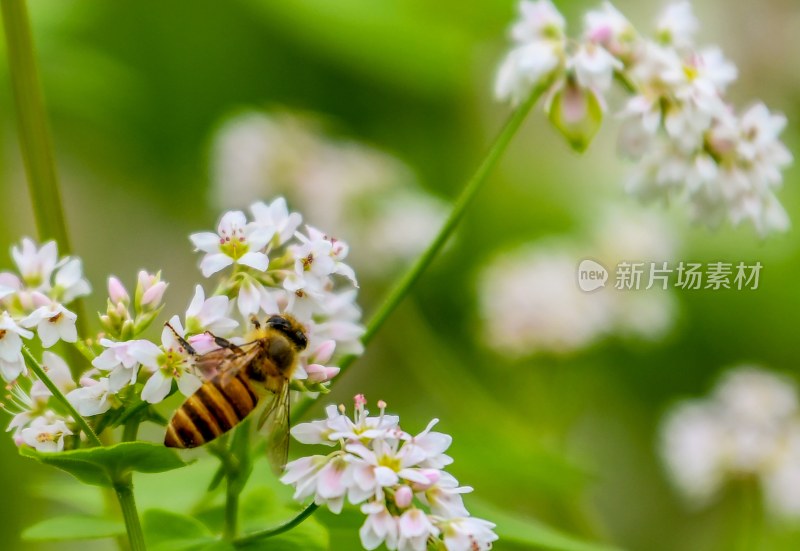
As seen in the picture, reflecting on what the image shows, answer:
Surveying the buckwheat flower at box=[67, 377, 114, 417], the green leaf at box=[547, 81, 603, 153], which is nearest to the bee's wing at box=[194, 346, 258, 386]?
the buckwheat flower at box=[67, 377, 114, 417]

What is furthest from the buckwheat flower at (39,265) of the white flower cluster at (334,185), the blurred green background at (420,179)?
the blurred green background at (420,179)

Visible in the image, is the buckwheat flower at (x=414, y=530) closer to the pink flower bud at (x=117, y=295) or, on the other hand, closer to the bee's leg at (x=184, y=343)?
the bee's leg at (x=184, y=343)

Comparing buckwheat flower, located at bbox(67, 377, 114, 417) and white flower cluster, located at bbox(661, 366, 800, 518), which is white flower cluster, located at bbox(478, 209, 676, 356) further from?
buckwheat flower, located at bbox(67, 377, 114, 417)

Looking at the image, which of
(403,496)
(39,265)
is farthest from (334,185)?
(403,496)

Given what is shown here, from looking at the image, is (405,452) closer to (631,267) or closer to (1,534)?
(631,267)

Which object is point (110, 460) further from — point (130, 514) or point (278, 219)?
point (278, 219)

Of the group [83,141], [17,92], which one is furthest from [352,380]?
[17,92]
